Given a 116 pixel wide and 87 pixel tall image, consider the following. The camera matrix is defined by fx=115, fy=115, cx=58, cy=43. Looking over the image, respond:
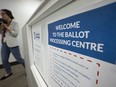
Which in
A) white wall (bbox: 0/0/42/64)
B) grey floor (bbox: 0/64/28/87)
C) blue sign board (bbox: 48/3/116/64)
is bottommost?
grey floor (bbox: 0/64/28/87)

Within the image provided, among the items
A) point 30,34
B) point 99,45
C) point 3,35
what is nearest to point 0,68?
point 3,35

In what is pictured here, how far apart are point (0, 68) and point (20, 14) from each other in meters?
1.51

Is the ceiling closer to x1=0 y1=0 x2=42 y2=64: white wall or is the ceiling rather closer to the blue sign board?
x1=0 y1=0 x2=42 y2=64: white wall

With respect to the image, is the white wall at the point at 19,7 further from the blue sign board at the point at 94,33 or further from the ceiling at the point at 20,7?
the blue sign board at the point at 94,33

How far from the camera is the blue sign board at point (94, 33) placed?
0.72ft

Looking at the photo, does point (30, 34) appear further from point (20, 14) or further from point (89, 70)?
point (20, 14)

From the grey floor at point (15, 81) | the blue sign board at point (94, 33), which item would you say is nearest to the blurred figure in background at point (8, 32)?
the grey floor at point (15, 81)

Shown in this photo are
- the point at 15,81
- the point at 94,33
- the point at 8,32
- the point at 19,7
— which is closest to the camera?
the point at 94,33

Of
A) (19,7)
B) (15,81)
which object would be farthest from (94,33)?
(19,7)

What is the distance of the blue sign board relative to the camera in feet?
0.72

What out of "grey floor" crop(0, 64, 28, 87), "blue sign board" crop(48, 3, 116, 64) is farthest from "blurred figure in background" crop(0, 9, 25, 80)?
"blue sign board" crop(48, 3, 116, 64)

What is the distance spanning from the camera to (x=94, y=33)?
0.86 feet

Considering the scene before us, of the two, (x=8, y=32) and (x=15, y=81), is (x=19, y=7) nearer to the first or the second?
(x=8, y=32)

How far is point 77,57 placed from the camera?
13.6 inches
